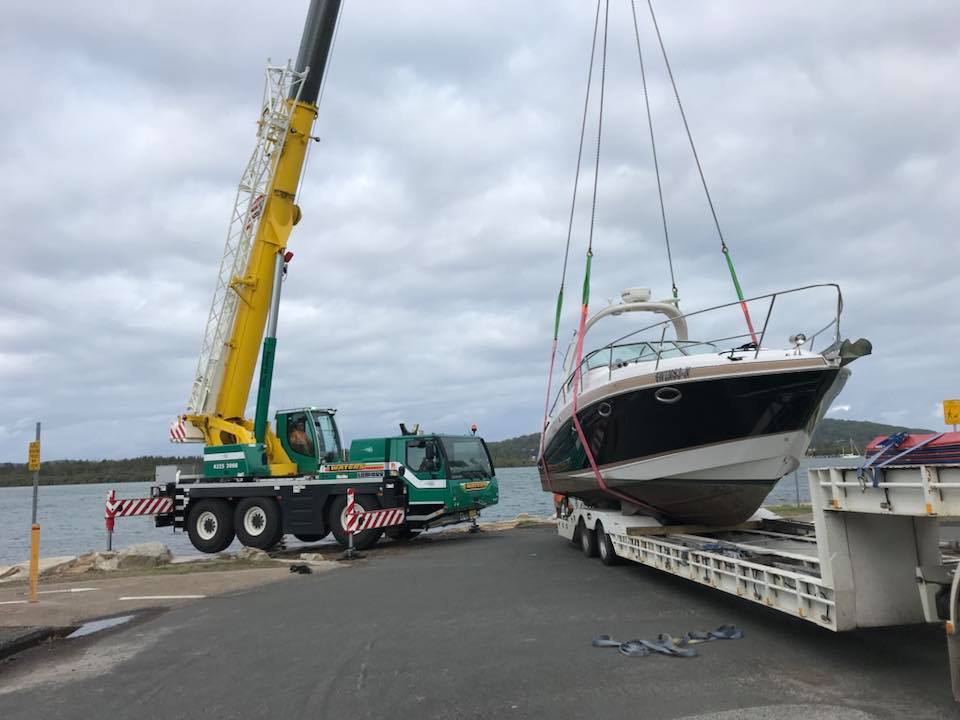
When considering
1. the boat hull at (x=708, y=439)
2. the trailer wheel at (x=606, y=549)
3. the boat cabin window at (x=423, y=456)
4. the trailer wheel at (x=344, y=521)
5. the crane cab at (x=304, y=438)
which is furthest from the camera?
the crane cab at (x=304, y=438)

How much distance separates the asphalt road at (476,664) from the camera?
181 inches

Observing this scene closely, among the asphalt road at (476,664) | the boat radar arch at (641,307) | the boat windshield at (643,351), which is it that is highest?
the boat radar arch at (641,307)

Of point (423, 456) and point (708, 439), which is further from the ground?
point (423, 456)

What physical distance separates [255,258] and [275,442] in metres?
4.01

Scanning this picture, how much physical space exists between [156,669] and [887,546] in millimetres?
5644

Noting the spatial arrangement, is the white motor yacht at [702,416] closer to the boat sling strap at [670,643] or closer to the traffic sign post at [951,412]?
the traffic sign post at [951,412]

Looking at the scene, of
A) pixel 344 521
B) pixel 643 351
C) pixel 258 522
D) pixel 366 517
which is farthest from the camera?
pixel 258 522

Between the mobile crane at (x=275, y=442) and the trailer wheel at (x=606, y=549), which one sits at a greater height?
the mobile crane at (x=275, y=442)

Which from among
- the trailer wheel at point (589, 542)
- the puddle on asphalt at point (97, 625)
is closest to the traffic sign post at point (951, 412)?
the trailer wheel at point (589, 542)

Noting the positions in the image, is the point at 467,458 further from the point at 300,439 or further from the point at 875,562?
the point at 875,562

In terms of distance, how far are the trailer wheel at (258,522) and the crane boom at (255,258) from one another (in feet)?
3.72

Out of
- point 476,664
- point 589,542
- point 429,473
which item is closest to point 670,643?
point 476,664

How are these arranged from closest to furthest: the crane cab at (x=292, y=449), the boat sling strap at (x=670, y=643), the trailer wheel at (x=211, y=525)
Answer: the boat sling strap at (x=670, y=643)
the crane cab at (x=292, y=449)
the trailer wheel at (x=211, y=525)

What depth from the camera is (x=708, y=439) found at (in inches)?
326
